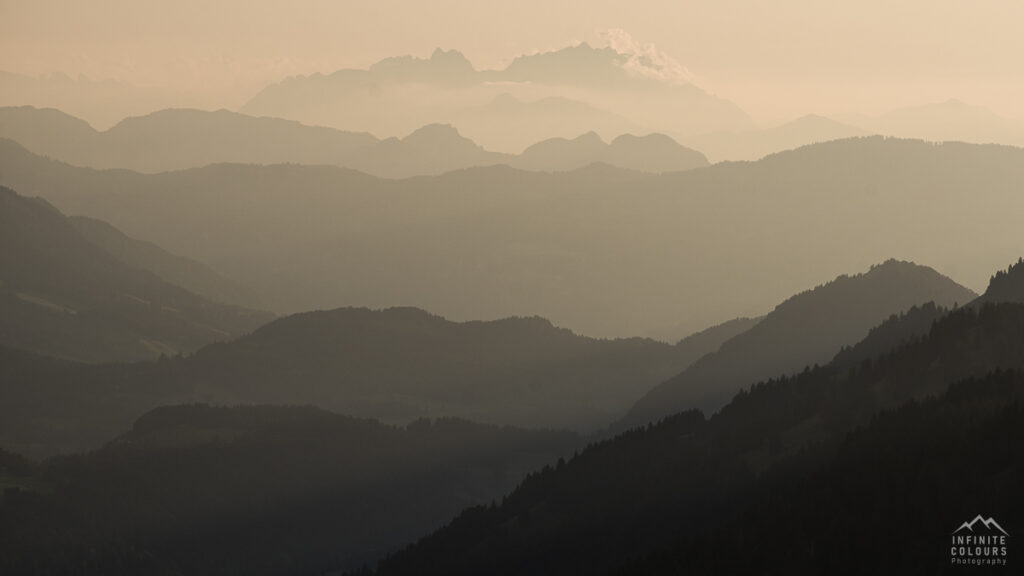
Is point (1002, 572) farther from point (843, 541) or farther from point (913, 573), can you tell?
point (843, 541)

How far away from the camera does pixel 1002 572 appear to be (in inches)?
6762

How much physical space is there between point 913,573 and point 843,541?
16502 millimetres

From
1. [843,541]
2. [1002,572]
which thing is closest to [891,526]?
[843,541]

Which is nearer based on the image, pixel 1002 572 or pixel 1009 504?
pixel 1002 572

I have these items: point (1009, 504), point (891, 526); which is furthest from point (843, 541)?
point (1009, 504)

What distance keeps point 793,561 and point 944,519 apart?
21.6 meters

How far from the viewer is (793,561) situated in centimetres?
19962

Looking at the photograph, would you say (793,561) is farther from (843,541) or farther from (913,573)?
(913,573)

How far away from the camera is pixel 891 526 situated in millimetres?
199125

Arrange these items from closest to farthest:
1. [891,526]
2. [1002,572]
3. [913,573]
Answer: [1002,572] → [913,573] → [891,526]

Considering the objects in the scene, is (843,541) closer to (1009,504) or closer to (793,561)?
(793,561)

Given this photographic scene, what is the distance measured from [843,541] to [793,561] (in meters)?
7.61

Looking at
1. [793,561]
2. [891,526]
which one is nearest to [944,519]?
[891,526]

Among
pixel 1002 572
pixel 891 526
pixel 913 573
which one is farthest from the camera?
pixel 891 526
